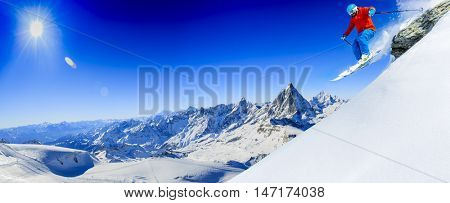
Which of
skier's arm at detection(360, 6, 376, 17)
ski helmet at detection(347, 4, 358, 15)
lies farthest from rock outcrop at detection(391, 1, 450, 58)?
ski helmet at detection(347, 4, 358, 15)

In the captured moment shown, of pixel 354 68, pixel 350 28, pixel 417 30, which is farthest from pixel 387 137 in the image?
pixel 354 68

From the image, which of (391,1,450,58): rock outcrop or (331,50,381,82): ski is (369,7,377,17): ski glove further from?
(331,50,381,82): ski

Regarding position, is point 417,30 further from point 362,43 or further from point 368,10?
point 362,43

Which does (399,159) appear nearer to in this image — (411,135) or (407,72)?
(411,135)

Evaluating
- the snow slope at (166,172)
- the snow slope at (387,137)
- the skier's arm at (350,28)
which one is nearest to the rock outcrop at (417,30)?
the skier's arm at (350,28)

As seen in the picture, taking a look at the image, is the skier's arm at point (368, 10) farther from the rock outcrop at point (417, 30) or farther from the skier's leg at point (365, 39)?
the rock outcrop at point (417, 30)
